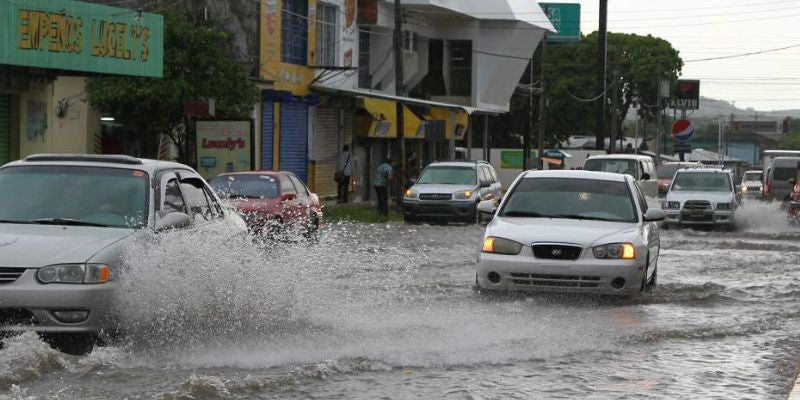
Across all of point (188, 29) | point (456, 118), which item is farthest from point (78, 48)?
point (456, 118)

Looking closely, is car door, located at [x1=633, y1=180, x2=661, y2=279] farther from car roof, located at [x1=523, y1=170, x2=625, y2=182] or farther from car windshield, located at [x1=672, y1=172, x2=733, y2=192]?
car windshield, located at [x1=672, y1=172, x2=733, y2=192]

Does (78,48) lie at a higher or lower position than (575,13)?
lower

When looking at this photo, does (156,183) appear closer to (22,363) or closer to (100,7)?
(22,363)

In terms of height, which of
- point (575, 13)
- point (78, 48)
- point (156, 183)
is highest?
point (575, 13)

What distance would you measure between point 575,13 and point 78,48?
57.2m

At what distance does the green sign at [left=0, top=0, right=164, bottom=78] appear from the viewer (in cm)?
2181

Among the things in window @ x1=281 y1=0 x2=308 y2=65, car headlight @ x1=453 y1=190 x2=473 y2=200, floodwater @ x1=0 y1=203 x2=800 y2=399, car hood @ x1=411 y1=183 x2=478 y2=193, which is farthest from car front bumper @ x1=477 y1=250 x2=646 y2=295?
window @ x1=281 y1=0 x2=308 y2=65

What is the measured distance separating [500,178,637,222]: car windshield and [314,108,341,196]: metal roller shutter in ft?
83.4

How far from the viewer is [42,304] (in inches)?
360

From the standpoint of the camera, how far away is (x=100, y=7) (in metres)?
24.1

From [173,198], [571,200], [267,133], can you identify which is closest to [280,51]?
[267,133]

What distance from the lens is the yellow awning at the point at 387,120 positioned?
140 feet

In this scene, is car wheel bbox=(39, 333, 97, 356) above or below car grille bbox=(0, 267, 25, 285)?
below

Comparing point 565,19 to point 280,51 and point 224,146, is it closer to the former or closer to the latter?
point 280,51
